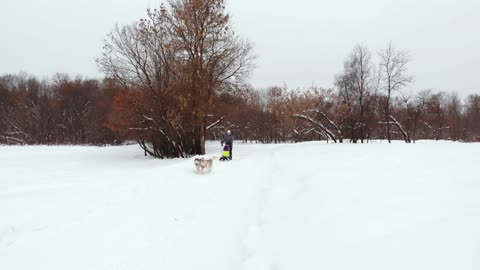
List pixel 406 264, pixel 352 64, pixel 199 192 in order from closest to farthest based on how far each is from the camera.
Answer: pixel 406 264, pixel 199 192, pixel 352 64

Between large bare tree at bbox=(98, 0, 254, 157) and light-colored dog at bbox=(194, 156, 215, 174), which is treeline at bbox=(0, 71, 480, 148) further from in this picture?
light-colored dog at bbox=(194, 156, 215, 174)

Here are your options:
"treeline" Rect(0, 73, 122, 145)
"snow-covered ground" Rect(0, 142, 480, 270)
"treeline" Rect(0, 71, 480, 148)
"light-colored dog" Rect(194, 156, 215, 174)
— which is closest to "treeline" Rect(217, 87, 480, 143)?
"treeline" Rect(0, 71, 480, 148)

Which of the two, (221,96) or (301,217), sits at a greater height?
(221,96)

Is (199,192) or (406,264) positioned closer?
(406,264)

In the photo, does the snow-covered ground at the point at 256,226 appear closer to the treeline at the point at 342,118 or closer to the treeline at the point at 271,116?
the treeline at the point at 342,118

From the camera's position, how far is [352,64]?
3291 cm

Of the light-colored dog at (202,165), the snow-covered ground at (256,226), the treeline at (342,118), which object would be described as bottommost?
the snow-covered ground at (256,226)

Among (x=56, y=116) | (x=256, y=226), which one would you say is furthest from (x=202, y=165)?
(x=56, y=116)

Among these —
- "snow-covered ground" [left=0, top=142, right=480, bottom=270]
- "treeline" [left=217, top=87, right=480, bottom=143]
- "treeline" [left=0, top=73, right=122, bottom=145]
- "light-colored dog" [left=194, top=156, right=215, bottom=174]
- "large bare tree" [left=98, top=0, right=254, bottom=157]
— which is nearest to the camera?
"snow-covered ground" [left=0, top=142, right=480, bottom=270]

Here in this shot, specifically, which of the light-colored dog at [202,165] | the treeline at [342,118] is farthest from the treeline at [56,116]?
the light-colored dog at [202,165]

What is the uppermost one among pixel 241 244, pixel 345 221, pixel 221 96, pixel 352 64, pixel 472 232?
pixel 352 64

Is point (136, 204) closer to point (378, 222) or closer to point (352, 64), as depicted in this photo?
point (378, 222)

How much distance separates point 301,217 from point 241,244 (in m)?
1.65

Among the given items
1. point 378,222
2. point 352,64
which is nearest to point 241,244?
point 378,222
